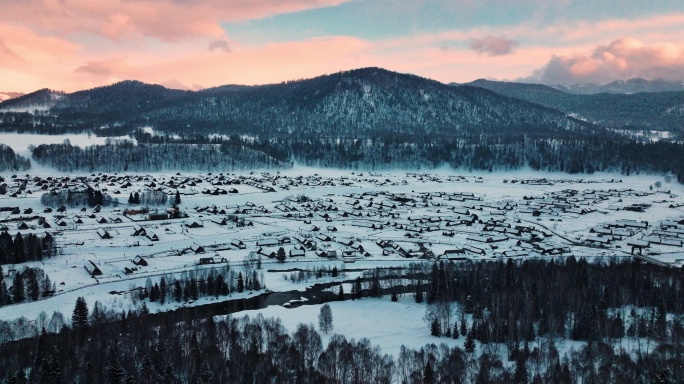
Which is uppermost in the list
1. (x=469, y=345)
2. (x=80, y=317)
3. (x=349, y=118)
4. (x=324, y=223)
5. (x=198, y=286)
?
(x=349, y=118)

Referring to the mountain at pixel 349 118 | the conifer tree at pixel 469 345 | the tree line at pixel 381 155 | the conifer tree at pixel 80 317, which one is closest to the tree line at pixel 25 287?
the conifer tree at pixel 80 317

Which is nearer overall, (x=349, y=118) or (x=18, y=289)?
(x=18, y=289)

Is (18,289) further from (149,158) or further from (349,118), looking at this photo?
(349,118)

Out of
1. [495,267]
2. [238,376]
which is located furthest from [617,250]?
[238,376]

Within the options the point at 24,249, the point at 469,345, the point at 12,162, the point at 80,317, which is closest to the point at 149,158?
the point at 12,162

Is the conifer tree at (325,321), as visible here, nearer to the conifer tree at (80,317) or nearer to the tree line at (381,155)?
the conifer tree at (80,317)

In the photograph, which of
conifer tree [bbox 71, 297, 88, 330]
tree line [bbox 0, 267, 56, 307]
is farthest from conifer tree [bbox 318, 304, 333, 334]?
tree line [bbox 0, 267, 56, 307]

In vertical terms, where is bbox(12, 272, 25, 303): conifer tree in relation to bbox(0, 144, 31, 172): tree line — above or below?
→ below

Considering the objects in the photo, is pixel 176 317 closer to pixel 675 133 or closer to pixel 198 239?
pixel 198 239

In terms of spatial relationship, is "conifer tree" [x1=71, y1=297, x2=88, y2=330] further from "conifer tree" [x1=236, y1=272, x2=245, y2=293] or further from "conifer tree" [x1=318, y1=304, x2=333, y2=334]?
"conifer tree" [x1=318, y1=304, x2=333, y2=334]

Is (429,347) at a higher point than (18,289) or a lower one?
lower
